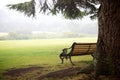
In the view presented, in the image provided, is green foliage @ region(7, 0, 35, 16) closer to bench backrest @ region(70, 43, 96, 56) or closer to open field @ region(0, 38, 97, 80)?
open field @ region(0, 38, 97, 80)

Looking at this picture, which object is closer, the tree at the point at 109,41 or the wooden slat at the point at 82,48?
the tree at the point at 109,41

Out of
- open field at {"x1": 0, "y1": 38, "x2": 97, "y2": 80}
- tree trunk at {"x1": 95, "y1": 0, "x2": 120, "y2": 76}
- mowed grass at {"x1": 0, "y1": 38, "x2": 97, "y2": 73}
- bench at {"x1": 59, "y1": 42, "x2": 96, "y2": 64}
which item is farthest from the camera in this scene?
mowed grass at {"x1": 0, "y1": 38, "x2": 97, "y2": 73}

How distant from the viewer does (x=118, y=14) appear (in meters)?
6.23

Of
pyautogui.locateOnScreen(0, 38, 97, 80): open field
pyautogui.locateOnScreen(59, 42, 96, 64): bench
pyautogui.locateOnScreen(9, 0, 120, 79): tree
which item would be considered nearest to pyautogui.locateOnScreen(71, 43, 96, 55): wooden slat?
pyautogui.locateOnScreen(59, 42, 96, 64): bench

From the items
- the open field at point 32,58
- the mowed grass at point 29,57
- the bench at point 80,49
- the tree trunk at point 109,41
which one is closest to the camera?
the tree trunk at point 109,41

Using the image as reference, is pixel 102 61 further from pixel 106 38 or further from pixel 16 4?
pixel 16 4

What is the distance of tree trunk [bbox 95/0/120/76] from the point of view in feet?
20.5

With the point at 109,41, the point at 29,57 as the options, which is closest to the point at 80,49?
the point at 109,41

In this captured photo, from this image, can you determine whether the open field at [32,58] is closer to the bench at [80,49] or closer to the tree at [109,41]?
the bench at [80,49]

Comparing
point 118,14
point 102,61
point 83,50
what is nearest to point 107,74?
point 102,61

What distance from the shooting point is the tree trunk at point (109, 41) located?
6.25 meters

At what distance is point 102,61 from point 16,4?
6829 mm

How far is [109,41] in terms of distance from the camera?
6.37m

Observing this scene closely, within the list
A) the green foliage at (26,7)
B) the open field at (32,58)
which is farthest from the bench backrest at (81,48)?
the green foliage at (26,7)
